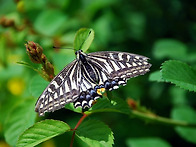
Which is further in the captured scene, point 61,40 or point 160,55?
point 61,40

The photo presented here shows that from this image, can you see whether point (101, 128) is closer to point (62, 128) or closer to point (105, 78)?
point (62, 128)

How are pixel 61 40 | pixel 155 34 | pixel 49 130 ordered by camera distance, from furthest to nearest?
pixel 155 34
pixel 61 40
pixel 49 130

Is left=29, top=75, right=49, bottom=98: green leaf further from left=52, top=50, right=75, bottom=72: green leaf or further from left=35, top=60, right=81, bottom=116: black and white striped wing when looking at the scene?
left=52, top=50, right=75, bottom=72: green leaf

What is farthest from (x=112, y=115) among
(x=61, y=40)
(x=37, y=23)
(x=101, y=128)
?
(x=101, y=128)

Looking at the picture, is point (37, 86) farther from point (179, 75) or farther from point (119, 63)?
point (179, 75)

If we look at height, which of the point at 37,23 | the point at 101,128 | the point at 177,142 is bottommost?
the point at 177,142

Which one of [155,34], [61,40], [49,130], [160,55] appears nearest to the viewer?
[49,130]

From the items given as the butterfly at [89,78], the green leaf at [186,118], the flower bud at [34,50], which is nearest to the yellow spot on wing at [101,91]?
the butterfly at [89,78]

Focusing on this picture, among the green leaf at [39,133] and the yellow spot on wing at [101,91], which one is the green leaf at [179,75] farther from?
the green leaf at [39,133]
